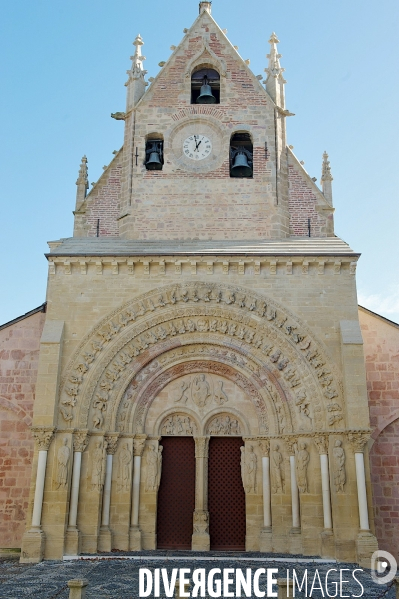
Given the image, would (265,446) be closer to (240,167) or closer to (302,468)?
(302,468)

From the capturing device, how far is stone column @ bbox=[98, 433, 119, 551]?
12.9 metres

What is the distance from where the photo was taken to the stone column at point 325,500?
12367 millimetres

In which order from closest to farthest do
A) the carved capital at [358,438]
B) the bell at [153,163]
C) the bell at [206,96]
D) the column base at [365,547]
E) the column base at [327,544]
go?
the column base at [365,547], the column base at [327,544], the carved capital at [358,438], the bell at [153,163], the bell at [206,96]

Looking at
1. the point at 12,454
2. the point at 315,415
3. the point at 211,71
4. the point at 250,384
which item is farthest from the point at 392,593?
the point at 211,71

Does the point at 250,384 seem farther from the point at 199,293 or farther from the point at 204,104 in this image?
the point at 204,104

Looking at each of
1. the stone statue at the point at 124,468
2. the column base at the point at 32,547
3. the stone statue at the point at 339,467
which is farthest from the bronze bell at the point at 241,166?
the column base at the point at 32,547

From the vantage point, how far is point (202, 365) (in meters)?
14.6

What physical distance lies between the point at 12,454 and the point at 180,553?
16.8 ft

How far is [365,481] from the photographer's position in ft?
40.9

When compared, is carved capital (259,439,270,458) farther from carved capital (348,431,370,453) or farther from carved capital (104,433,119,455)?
carved capital (104,433,119,455)

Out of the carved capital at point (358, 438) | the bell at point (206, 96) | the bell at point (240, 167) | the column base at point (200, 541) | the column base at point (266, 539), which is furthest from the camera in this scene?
the bell at point (206, 96)

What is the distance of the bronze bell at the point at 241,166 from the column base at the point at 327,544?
365 inches

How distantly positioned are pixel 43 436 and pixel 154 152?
8151 millimetres

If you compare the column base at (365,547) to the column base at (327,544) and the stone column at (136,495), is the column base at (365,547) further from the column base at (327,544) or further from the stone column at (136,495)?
the stone column at (136,495)
